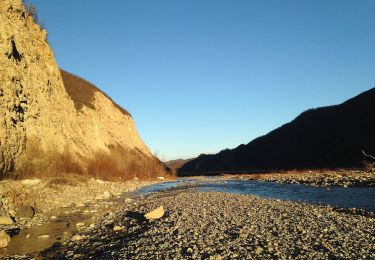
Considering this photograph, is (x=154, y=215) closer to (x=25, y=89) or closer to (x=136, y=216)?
(x=136, y=216)

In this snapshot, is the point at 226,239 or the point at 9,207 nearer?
the point at 226,239

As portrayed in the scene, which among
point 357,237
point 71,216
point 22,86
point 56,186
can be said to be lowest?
point 357,237

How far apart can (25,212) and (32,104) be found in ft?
51.8

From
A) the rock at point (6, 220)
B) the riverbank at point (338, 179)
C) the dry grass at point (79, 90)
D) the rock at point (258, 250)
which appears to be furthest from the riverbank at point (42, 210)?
the dry grass at point (79, 90)

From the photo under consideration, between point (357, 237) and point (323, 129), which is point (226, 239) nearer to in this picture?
point (357, 237)

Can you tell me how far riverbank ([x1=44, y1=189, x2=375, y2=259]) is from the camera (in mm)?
9859

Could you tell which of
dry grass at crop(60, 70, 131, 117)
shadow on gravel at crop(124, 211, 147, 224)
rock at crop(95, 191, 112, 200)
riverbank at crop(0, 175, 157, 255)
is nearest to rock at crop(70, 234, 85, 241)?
riverbank at crop(0, 175, 157, 255)

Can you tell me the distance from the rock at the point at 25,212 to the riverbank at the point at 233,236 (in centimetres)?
412

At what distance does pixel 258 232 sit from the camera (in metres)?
12.0

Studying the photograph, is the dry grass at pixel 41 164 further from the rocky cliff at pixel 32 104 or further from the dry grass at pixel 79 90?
the dry grass at pixel 79 90

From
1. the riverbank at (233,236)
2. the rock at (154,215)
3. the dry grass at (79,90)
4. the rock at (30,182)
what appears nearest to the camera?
the riverbank at (233,236)

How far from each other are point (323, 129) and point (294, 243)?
11767 centimetres

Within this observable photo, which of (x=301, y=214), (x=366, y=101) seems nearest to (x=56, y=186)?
(x=301, y=214)

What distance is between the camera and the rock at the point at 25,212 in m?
17.7
